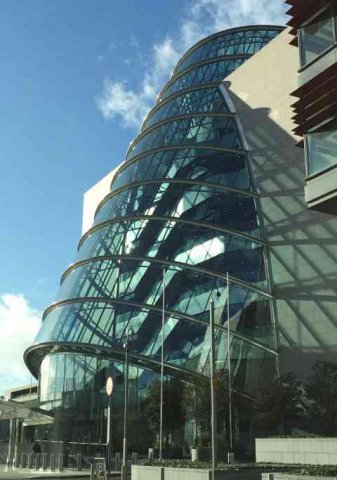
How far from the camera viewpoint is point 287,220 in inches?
1752

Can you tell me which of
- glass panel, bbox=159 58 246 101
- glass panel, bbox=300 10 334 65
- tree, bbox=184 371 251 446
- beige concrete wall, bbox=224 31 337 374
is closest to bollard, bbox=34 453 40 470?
tree, bbox=184 371 251 446

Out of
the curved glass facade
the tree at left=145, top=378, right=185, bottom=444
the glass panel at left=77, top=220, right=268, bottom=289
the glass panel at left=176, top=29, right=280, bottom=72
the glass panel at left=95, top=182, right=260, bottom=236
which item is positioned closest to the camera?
the tree at left=145, top=378, right=185, bottom=444

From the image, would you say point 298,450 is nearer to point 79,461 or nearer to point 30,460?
point 79,461

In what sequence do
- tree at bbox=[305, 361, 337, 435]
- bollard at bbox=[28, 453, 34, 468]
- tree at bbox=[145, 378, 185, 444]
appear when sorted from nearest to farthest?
tree at bbox=[305, 361, 337, 435], tree at bbox=[145, 378, 185, 444], bollard at bbox=[28, 453, 34, 468]

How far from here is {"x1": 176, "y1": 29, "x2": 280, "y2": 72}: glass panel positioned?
5834cm

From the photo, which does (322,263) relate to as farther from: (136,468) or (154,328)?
(136,468)

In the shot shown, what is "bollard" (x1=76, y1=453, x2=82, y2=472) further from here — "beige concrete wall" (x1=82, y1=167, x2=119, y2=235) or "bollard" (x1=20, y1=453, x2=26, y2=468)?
"beige concrete wall" (x1=82, y1=167, x2=119, y2=235)

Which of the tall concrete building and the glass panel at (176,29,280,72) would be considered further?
the glass panel at (176,29,280,72)

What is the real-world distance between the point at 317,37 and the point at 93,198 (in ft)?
197

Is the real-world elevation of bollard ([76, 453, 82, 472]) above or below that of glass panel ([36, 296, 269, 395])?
below

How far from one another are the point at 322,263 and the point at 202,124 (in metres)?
16.6

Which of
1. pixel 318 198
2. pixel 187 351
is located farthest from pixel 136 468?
pixel 187 351

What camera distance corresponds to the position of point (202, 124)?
52.1 m

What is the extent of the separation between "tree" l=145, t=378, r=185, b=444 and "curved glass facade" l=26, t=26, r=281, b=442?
1669mm
